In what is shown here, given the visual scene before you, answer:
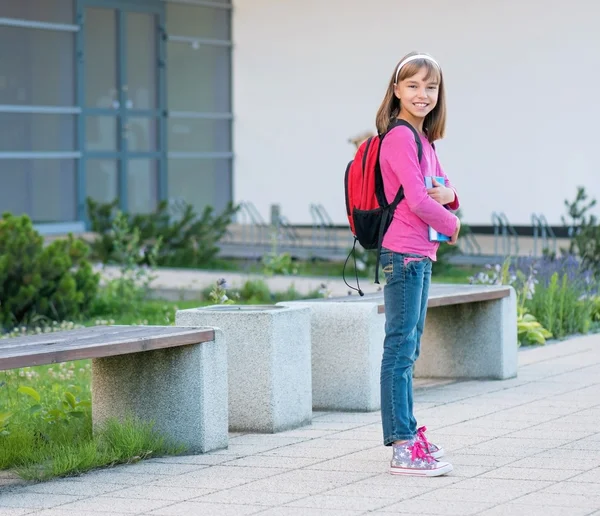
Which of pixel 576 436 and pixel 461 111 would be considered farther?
pixel 461 111

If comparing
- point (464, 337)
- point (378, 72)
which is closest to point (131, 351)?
point (464, 337)

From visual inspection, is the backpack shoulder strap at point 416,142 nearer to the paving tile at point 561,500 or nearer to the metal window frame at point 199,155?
the paving tile at point 561,500

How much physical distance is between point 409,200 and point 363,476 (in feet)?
4.11

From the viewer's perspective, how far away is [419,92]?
6137mm

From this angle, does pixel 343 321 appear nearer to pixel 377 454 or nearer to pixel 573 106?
pixel 377 454

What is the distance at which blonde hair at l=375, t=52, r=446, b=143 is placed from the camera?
616 centimetres

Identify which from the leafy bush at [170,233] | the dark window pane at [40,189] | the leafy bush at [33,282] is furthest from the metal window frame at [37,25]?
the leafy bush at [33,282]

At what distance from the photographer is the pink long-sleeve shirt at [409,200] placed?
5.95m

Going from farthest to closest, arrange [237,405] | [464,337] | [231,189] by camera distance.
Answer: [231,189]
[464,337]
[237,405]

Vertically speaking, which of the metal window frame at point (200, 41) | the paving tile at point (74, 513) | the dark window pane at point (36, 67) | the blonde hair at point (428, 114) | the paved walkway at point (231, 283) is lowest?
the paving tile at point (74, 513)

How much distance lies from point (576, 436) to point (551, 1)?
15228 mm

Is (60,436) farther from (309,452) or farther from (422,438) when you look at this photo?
(422,438)

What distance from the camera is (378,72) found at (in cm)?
2336

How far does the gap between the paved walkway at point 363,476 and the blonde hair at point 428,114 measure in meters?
1.56
